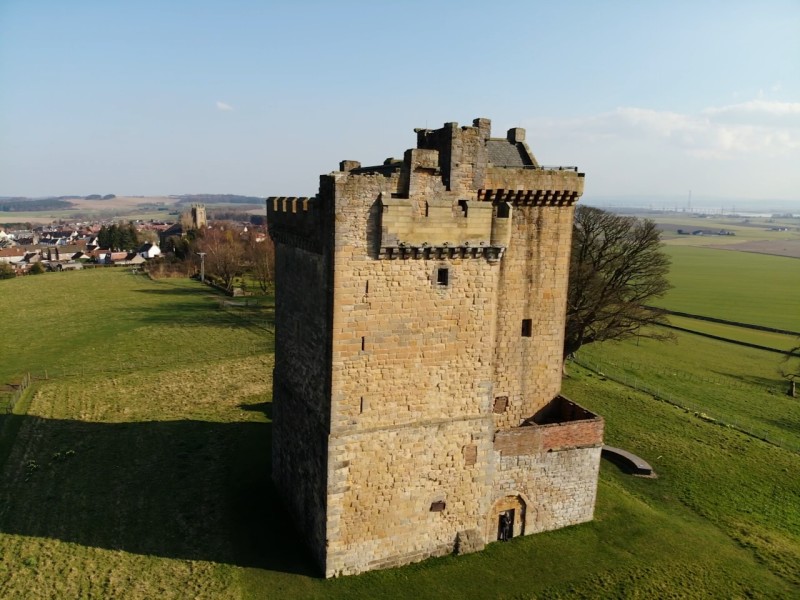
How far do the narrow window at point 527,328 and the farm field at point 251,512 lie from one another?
21.3 feet

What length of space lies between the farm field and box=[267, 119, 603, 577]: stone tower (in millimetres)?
1239

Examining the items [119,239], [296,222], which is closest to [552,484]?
[296,222]

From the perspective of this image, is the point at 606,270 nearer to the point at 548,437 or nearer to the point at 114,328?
the point at 548,437

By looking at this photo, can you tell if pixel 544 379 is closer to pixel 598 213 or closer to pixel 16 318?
pixel 598 213

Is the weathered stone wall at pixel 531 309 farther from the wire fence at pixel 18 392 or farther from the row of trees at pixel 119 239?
the row of trees at pixel 119 239

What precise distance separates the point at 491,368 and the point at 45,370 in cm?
3117

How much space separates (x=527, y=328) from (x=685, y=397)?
1944 cm

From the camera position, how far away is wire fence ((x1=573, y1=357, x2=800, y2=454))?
28.0 m

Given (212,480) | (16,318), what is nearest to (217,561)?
(212,480)

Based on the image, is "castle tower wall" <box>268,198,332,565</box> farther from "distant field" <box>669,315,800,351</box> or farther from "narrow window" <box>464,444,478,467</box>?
"distant field" <box>669,315,800,351</box>

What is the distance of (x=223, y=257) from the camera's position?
237 feet

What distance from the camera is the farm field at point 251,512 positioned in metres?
15.8

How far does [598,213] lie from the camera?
34344 millimetres

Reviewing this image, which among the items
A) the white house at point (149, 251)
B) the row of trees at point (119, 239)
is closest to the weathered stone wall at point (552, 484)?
the white house at point (149, 251)
